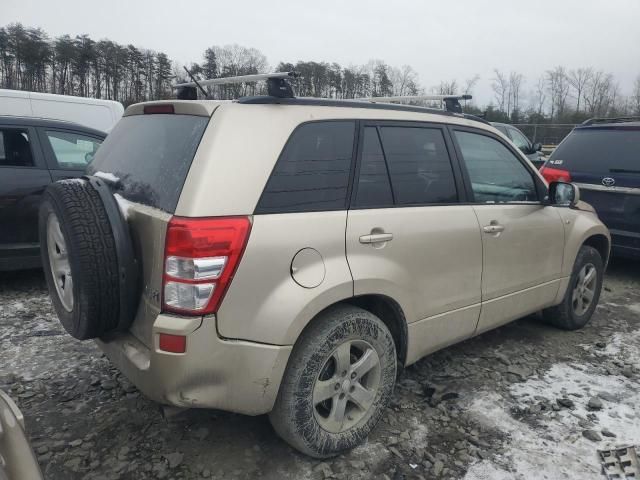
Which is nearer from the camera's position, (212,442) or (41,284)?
(212,442)

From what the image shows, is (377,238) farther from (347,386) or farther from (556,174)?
(556,174)

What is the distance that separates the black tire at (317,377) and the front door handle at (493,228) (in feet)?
3.43

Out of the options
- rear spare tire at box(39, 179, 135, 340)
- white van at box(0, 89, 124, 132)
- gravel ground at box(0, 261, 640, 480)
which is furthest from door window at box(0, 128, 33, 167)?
white van at box(0, 89, 124, 132)

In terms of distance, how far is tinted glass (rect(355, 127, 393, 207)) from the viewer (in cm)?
262

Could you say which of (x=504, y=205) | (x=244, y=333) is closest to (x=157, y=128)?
(x=244, y=333)

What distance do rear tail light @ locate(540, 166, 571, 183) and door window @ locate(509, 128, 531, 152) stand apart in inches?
273

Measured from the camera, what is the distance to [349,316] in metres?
2.50

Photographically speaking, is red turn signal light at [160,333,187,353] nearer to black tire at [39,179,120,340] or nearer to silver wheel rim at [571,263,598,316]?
black tire at [39,179,120,340]

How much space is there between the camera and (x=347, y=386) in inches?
101

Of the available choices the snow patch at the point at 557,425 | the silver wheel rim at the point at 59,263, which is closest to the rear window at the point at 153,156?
the silver wheel rim at the point at 59,263

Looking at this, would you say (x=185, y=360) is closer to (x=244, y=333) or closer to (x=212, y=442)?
(x=244, y=333)

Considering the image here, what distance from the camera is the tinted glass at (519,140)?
12611 mm

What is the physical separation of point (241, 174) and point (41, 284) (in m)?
4.13

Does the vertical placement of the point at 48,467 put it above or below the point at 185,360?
below
